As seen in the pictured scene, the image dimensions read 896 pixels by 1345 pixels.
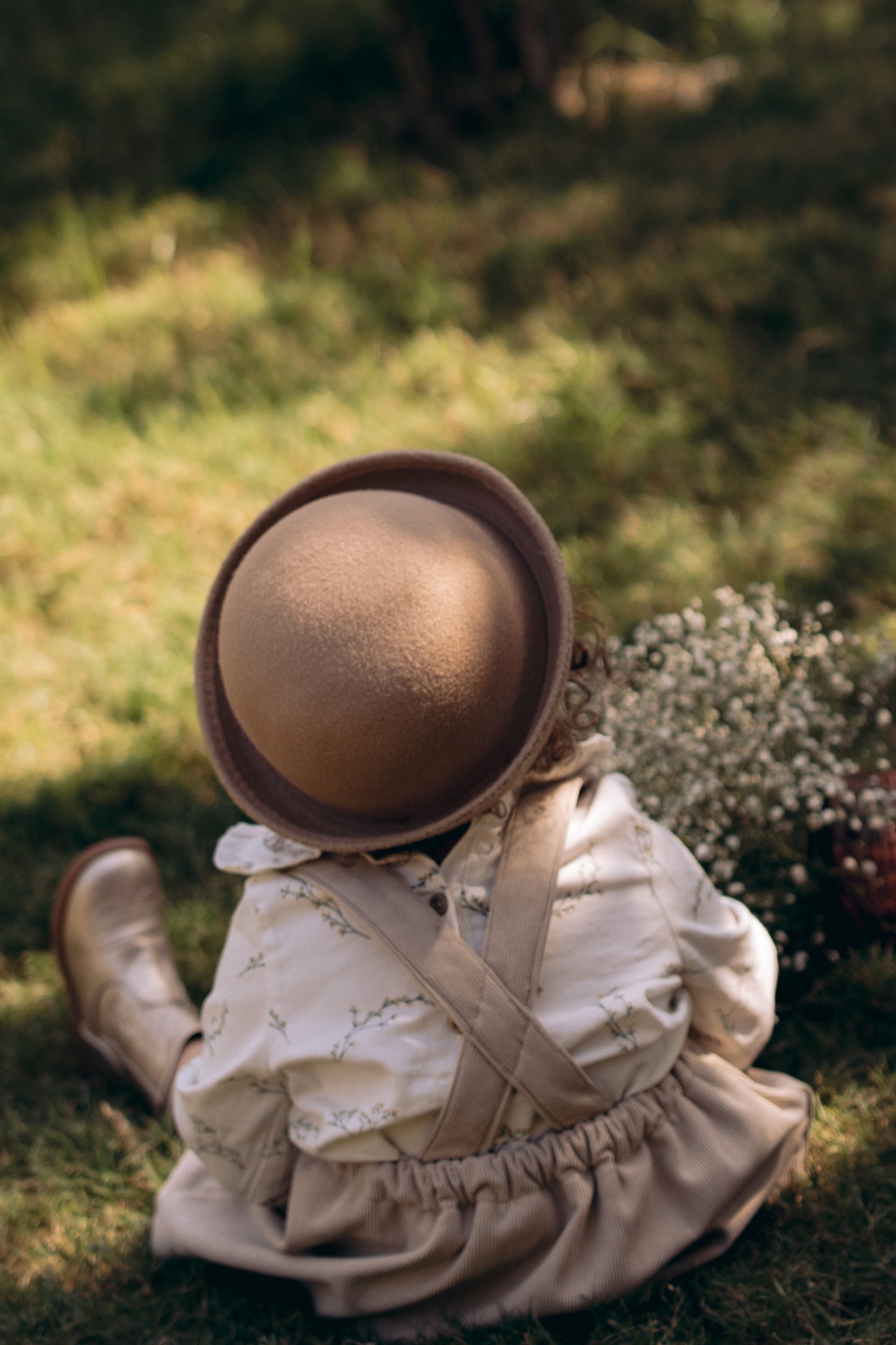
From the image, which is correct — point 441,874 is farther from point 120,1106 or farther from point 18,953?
point 18,953

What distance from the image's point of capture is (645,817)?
1794 mm

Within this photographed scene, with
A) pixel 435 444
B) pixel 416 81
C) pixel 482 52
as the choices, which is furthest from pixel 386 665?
pixel 482 52

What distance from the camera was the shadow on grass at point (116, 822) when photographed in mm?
2836

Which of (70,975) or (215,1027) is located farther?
(70,975)

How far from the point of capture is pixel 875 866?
2195 mm

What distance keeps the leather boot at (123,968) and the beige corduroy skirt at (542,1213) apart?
60cm

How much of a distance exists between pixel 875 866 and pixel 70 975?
1.62 m

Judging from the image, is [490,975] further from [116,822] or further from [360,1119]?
[116,822]

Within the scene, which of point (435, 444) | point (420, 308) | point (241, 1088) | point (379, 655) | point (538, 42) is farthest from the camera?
point (538, 42)

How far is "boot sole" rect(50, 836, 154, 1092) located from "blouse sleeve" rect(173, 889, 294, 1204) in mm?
653

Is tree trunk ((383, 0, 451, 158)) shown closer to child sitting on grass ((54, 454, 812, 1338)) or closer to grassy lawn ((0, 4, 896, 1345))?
grassy lawn ((0, 4, 896, 1345))

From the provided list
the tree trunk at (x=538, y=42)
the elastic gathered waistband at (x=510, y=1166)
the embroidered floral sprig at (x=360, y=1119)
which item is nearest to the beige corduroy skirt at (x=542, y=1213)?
the elastic gathered waistband at (x=510, y=1166)

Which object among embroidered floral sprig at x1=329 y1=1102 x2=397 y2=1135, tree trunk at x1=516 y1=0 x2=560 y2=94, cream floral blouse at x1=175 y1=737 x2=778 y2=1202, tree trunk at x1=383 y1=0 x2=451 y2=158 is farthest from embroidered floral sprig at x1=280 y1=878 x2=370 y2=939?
tree trunk at x1=516 y1=0 x2=560 y2=94

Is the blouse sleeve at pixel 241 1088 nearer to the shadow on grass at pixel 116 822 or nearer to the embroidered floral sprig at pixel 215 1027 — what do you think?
the embroidered floral sprig at pixel 215 1027
